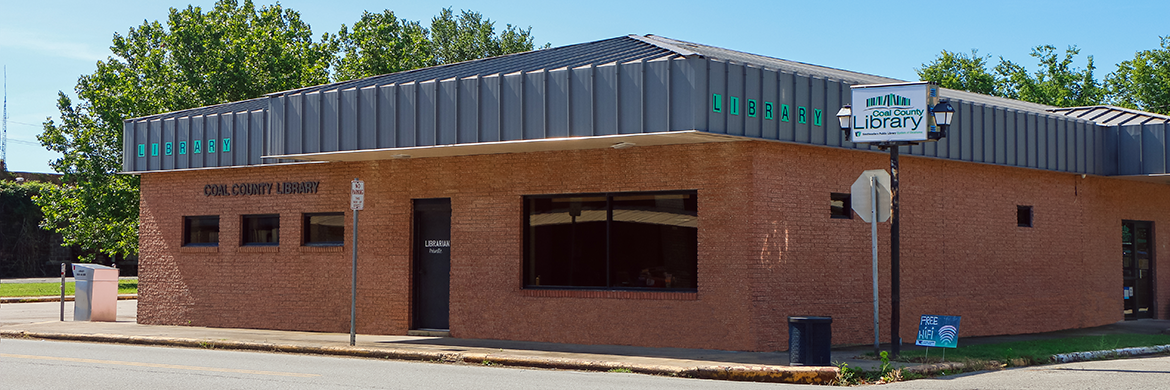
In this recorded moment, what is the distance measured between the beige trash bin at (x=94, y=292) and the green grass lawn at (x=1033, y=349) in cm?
1754

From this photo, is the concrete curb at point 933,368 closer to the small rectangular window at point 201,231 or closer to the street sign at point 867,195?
the street sign at point 867,195

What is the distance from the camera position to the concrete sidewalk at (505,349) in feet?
43.7

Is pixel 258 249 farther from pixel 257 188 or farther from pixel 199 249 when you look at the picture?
pixel 199 249

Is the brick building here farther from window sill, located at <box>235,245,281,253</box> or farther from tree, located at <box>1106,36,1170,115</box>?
tree, located at <box>1106,36,1170,115</box>

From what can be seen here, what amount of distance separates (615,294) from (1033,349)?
6.41 metres

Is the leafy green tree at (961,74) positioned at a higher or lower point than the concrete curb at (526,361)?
higher

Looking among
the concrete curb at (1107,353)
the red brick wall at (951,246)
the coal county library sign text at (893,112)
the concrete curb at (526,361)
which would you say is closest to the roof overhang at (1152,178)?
the red brick wall at (951,246)

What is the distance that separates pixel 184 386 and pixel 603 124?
6703 mm

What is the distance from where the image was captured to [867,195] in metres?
14.5

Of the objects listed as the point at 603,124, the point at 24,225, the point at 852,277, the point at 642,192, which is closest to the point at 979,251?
the point at 852,277

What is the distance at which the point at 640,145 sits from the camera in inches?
650

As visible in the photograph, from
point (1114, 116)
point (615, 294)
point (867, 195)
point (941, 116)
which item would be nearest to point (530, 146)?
point (615, 294)

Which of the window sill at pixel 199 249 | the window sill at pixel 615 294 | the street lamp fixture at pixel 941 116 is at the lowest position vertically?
the window sill at pixel 615 294

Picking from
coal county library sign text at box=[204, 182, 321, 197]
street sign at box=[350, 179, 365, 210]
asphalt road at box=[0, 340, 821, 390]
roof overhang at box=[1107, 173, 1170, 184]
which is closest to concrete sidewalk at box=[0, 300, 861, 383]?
asphalt road at box=[0, 340, 821, 390]
